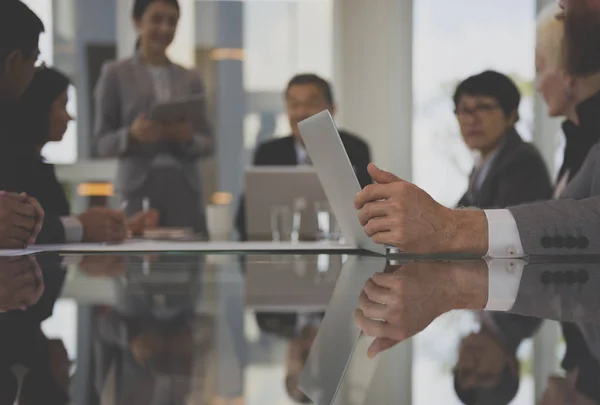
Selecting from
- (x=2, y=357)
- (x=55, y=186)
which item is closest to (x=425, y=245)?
(x=2, y=357)

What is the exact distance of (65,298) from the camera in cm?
101

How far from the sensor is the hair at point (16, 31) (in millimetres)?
2580

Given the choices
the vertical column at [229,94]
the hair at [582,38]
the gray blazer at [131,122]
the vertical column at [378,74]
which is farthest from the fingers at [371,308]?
the vertical column at [378,74]

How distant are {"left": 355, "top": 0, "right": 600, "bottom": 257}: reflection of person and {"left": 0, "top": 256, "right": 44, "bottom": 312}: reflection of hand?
2.16 ft

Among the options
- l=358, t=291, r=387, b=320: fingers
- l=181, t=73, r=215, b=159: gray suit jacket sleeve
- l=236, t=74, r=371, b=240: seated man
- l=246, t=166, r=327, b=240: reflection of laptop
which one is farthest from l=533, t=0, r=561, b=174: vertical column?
l=358, t=291, r=387, b=320: fingers

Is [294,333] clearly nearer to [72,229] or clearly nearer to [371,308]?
[371,308]

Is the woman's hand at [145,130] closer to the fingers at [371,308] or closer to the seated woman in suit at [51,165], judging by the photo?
the seated woman in suit at [51,165]

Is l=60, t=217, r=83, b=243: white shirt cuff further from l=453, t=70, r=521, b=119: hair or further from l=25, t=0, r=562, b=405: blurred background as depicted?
l=25, t=0, r=562, b=405: blurred background

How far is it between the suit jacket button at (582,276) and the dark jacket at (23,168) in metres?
1.69

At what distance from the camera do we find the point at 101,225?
249 centimetres

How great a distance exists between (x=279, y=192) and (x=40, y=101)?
1.03 m

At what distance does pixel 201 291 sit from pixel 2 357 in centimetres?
50

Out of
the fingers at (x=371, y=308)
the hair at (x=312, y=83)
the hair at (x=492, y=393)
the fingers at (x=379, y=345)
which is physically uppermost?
the hair at (x=312, y=83)

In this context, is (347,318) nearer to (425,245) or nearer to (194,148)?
(425,245)
